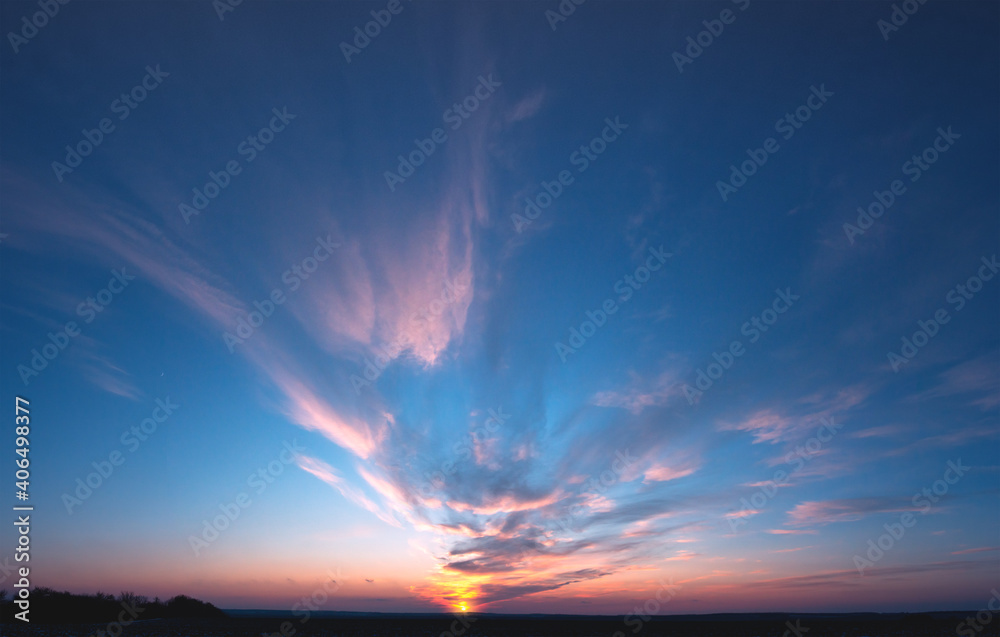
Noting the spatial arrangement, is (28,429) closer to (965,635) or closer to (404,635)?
(404,635)

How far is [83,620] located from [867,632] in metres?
69.1

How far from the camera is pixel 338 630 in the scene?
41.0m

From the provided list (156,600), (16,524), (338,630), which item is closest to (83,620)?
(156,600)

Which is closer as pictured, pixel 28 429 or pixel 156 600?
pixel 28 429

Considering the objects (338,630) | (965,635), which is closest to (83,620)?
(338,630)

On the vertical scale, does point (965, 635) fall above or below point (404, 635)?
below

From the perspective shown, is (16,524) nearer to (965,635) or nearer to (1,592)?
(1,592)

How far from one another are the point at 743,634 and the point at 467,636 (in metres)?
22.2

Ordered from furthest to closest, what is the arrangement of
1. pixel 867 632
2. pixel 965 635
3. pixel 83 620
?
pixel 83 620 < pixel 867 632 < pixel 965 635

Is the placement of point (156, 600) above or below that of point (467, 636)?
above

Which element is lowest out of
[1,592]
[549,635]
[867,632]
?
[867,632]

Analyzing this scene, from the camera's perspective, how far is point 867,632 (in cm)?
4044

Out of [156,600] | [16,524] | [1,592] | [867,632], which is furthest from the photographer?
[156,600]

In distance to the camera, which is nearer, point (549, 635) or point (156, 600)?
point (549, 635)
